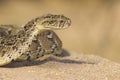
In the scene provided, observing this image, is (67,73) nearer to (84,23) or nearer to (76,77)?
(76,77)

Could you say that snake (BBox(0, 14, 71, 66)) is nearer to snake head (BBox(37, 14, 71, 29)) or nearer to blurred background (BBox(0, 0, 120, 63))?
snake head (BBox(37, 14, 71, 29))

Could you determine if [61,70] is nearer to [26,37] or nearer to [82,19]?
[26,37]

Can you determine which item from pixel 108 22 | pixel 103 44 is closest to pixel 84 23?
pixel 108 22

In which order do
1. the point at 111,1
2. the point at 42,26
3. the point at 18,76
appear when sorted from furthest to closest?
1. the point at 111,1
2. the point at 42,26
3. the point at 18,76

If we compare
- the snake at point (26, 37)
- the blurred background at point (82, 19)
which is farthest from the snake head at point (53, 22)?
the blurred background at point (82, 19)

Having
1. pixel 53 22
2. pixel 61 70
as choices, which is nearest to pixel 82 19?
pixel 53 22

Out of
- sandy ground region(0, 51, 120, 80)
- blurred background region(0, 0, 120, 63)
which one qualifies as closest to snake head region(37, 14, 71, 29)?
sandy ground region(0, 51, 120, 80)

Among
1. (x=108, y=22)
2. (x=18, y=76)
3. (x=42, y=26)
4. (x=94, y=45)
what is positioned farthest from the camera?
(x=108, y=22)
